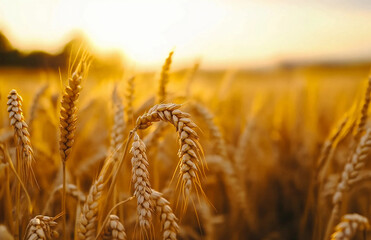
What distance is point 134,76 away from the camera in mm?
1410

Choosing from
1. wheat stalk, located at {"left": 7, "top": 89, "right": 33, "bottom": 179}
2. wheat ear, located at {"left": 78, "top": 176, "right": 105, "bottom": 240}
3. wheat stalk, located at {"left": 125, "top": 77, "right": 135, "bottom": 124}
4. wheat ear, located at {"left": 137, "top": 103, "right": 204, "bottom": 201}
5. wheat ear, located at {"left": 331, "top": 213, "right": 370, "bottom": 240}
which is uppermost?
wheat stalk, located at {"left": 125, "top": 77, "right": 135, "bottom": 124}

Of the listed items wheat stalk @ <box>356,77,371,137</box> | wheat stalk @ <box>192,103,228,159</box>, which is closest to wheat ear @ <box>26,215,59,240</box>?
wheat stalk @ <box>192,103,228,159</box>

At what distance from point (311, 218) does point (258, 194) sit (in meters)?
0.42

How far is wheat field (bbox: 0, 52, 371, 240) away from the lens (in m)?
0.91

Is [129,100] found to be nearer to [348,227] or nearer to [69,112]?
[69,112]

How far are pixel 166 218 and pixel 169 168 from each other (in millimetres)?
1348

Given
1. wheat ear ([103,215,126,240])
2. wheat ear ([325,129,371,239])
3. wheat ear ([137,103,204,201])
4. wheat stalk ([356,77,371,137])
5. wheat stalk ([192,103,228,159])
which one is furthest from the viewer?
wheat stalk ([192,103,228,159])

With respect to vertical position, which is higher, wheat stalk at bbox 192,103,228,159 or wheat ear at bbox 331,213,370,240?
wheat stalk at bbox 192,103,228,159

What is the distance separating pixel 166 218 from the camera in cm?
92

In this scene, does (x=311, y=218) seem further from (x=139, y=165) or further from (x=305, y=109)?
(x=139, y=165)

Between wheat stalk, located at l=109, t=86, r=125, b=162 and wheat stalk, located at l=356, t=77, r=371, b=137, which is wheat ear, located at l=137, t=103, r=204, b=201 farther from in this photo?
wheat stalk, located at l=356, t=77, r=371, b=137

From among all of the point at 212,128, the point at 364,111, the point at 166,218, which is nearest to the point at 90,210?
the point at 166,218

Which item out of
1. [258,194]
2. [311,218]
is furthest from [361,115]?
[258,194]

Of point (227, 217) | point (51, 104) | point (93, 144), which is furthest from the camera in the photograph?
point (93, 144)
